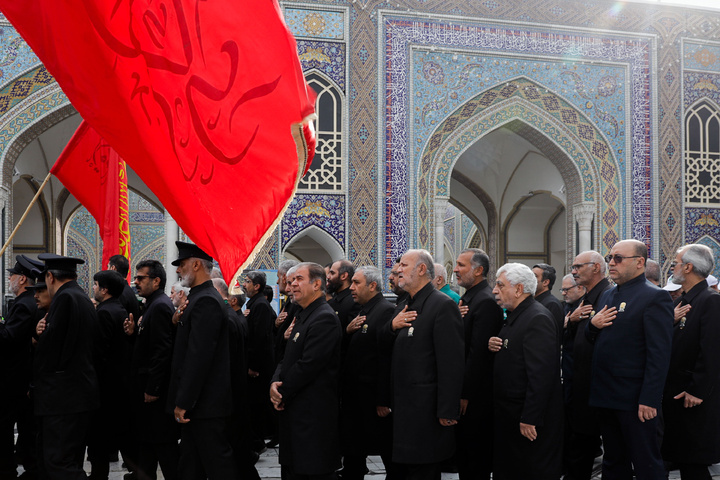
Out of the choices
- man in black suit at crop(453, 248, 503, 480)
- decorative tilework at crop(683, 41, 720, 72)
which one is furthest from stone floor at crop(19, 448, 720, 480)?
decorative tilework at crop(683, 41, 720, 72)

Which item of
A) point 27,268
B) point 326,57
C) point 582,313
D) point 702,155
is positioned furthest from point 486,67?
point 27,268

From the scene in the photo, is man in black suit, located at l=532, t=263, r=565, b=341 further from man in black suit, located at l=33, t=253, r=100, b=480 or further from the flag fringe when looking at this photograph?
the flag fringe

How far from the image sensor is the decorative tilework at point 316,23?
10.8 meters

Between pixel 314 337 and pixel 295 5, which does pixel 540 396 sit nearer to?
pixel 314 337

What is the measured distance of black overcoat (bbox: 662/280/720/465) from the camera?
4.08 m

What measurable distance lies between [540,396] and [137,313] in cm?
308

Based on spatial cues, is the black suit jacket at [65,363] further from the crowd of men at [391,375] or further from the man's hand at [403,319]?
the man's hand at [403,319]

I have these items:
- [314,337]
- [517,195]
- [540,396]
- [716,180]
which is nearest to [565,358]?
[540,396]

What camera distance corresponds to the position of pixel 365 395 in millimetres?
4426

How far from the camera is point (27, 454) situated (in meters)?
5.26

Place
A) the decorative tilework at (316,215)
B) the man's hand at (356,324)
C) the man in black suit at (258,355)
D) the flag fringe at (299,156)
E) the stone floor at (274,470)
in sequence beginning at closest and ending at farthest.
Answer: the flag fringe at (299,156), the man's hand at (356,324), the stone floor at (274,470), the man in black suit at (258,355), the decorative tilework at (316,215)

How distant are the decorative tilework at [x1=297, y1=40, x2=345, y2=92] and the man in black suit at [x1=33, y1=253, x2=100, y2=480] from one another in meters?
7.24

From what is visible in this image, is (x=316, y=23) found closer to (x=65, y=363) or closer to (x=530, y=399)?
(x=65, y=363)

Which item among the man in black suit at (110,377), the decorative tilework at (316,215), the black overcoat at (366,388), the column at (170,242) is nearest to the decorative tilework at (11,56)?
the column at (170,242)
